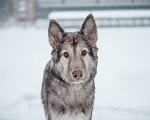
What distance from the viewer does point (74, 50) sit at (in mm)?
2207

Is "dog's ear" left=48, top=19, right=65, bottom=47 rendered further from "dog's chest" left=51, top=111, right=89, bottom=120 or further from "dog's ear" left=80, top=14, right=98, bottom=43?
"dog's chest" left=51, top=111, right=89, bottom=120

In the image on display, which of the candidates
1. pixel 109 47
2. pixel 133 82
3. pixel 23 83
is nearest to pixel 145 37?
pixel 109 47

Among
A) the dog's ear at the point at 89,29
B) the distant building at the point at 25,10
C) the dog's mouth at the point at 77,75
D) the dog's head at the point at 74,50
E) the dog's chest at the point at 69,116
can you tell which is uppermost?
the distant building at the point at 25,10

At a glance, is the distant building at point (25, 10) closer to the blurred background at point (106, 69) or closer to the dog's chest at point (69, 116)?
the blurred background at point (106, 69)

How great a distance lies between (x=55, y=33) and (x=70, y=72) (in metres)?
0.74

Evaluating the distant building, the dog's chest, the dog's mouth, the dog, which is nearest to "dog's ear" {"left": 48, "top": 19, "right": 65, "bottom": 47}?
the dog

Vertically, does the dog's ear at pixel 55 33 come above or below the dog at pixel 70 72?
above

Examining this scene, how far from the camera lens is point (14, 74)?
20.4 ft

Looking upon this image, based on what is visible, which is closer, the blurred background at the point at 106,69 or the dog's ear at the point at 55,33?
the dog's ear at the point at 55,33

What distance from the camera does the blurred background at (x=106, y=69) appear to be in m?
3.52

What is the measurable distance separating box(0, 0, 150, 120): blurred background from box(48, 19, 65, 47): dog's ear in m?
1.83

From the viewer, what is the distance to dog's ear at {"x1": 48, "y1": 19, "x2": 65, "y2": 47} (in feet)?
7.54

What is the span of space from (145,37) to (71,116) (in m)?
10.6

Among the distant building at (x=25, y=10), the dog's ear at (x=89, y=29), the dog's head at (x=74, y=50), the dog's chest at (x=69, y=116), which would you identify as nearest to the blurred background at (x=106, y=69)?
the dog's chest at (x=69, y=116)
